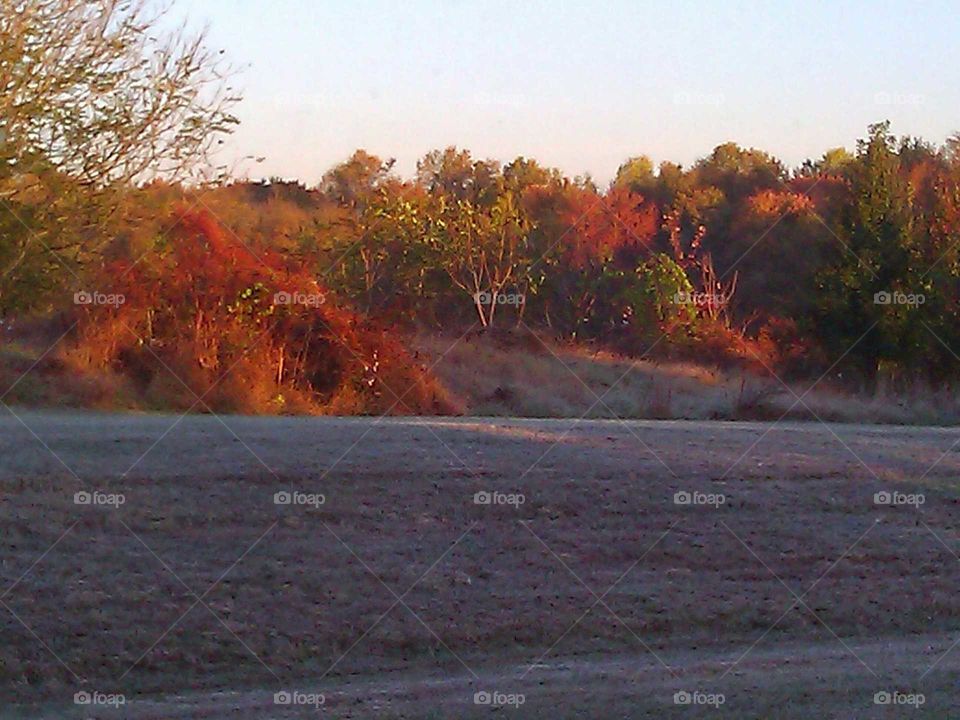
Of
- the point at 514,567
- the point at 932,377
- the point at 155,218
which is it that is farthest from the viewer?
the point at 932,377

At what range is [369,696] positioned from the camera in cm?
932

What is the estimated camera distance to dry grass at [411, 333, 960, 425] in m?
28.4

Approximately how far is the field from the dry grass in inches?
420

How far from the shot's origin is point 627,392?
104 ft

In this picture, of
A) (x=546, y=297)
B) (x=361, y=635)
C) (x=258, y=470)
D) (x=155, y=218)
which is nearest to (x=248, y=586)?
(x=361, y=635)

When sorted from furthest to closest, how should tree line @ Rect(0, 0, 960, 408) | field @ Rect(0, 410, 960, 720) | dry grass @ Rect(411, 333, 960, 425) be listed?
dry grass @ Rect(411, 333, 960, 425) < tree line @ Rect(0, 0, 960, 408) < field @ Rect(0, 410, 960, 720)

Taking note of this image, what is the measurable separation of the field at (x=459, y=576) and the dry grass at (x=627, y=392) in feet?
35.0

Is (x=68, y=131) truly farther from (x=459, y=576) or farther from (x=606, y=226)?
(x=606, y=226)

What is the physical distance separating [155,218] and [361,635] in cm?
1443

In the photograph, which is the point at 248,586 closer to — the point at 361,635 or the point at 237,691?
the point at 361,635

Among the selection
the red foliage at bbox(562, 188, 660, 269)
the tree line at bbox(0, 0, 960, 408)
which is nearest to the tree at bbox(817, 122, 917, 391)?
the tree line at bbox(0, 0, 960, 408)

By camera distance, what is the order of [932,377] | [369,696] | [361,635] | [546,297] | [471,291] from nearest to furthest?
[369,696] < [361,635] < [932,377] < [471,291] < [546,297]

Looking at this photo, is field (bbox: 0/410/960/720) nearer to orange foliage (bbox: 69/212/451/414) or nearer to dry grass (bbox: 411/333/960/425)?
orange foliage (bbox: 69/212/451/414)

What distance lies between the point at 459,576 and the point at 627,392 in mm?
19647
